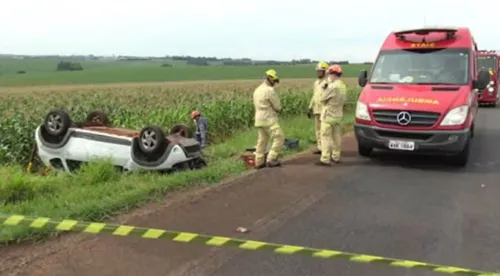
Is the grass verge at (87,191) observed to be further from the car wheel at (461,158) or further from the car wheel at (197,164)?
the car wheel at (461,158)

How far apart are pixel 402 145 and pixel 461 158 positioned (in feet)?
3.90

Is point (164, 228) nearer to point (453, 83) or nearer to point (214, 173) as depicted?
point (214, 173)

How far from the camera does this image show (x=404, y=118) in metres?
9.16

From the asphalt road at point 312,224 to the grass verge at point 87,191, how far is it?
22 centimetres

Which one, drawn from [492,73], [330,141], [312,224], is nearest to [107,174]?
[312,224]

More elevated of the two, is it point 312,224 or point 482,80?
point 482,80

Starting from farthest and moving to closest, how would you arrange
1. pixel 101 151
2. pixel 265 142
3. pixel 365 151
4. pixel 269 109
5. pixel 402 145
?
pixel 365 151
pixel 402 145
pixel 265 142
pixel 269 109
pixel 101 151

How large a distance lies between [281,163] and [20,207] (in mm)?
4759

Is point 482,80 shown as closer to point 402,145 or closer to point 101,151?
point 402,145

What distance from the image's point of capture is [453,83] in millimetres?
9719

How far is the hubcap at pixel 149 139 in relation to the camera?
807 cm

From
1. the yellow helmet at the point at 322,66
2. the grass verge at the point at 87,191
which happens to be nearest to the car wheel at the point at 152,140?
the grass verge at the point at 87,191

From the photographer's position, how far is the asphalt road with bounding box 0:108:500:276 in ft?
15.0

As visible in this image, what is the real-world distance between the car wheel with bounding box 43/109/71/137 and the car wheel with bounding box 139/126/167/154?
49.6 inches
